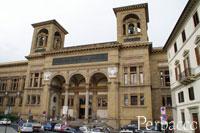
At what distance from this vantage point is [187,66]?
18047 millimetres

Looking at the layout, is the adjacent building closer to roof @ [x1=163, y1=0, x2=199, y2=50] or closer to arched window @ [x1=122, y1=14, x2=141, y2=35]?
roof @ [x1=163, y1=0, x2=199, y2=50]

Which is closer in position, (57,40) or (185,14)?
(185,14)

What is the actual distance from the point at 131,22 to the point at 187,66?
19107 millimetres

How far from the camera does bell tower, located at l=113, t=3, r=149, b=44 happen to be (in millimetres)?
32884

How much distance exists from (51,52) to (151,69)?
856 inches

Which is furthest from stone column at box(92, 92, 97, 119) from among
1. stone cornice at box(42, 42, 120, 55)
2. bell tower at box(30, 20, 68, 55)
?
bell tower at box(30, 20, 68, 55)

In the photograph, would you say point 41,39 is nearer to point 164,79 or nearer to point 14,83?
point 14,83

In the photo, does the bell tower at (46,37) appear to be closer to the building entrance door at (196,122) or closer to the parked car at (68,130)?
the parked car at (68,130)

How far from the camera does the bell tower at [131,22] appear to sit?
32.9 metres

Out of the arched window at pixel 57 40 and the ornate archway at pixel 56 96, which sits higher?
the arched window at pixel 57 40

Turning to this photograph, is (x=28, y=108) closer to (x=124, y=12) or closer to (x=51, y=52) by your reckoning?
(x=51, y=52)

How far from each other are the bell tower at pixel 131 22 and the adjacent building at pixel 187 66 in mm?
10834

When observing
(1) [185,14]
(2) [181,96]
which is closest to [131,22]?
(1) [185,14]

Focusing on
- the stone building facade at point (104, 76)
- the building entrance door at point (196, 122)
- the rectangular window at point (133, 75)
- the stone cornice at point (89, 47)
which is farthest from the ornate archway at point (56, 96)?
the building entrance door at point (196, 122)
